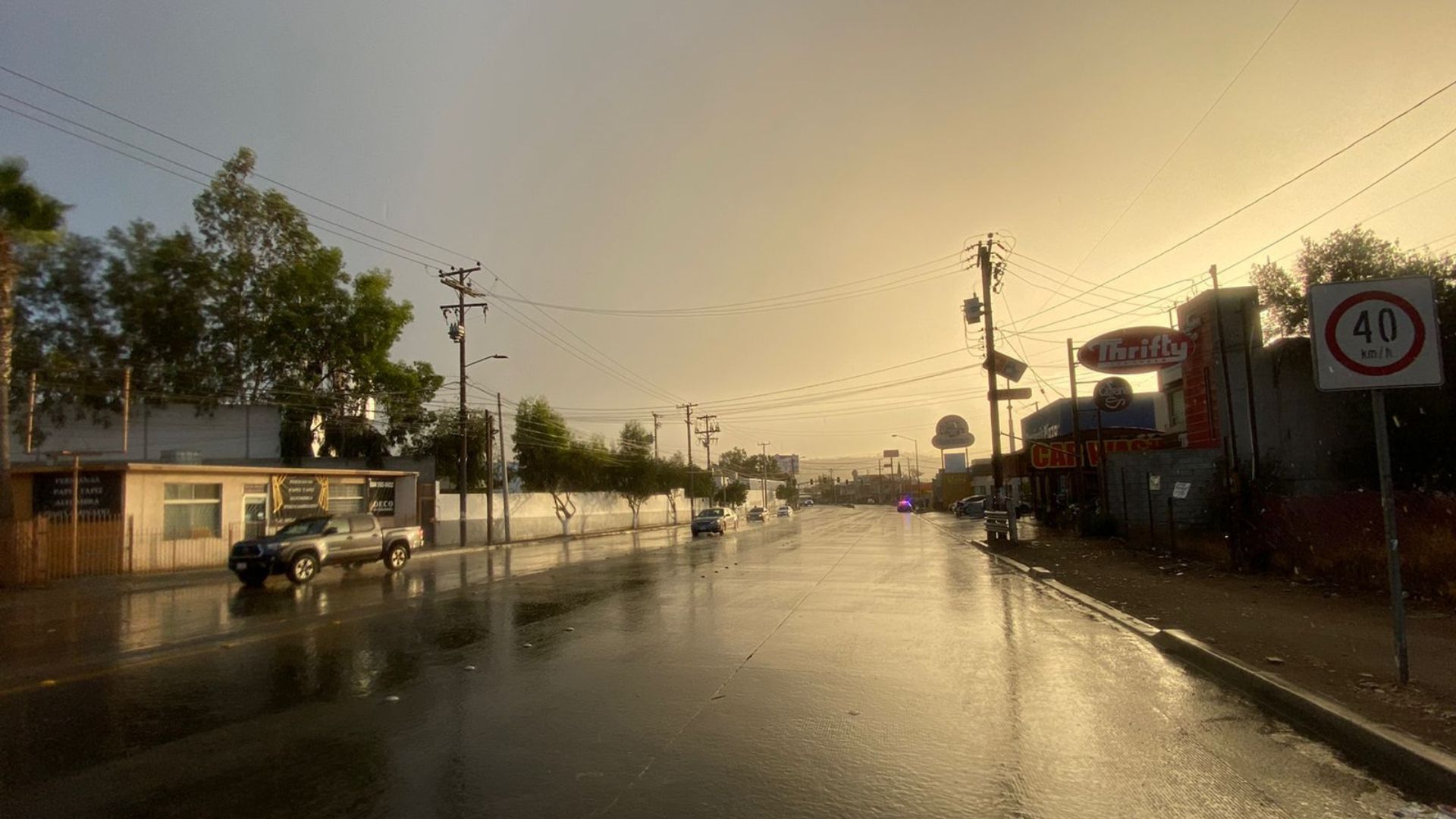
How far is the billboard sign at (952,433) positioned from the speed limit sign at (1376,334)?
56.8m

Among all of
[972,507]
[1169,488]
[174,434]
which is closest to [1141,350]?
[1169,488]

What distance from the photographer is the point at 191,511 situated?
1073 inches

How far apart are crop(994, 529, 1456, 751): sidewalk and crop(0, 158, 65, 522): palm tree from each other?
995 inches

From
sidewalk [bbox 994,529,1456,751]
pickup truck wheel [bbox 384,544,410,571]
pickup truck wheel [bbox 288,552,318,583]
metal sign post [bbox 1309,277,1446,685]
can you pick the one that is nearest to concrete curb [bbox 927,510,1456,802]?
sidewalk [bbox 994,529,1456,751]

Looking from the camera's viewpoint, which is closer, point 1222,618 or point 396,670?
point 396,670

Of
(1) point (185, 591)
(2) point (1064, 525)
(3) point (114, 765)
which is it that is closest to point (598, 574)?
(1) point (185, 591)

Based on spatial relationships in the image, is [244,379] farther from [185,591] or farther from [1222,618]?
[1222,618]

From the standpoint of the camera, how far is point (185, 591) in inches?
783

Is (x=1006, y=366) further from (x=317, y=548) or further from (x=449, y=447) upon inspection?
(x=449, y=447)

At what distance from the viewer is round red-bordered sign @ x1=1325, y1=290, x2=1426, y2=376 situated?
6.91 meters

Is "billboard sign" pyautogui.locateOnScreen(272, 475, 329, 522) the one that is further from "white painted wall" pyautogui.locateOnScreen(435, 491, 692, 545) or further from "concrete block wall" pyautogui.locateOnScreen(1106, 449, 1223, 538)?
"concrete block wall" pyautogui.locateOnScreen(1106, 449, 1223, 538)

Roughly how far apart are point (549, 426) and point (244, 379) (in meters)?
20.9

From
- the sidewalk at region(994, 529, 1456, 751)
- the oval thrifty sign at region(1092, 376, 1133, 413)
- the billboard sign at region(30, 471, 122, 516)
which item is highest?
the oval thrifty sign at region(1092, 376, 1133, 413)

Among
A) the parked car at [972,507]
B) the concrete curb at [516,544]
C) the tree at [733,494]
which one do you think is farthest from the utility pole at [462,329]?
the tree at [733,494]
